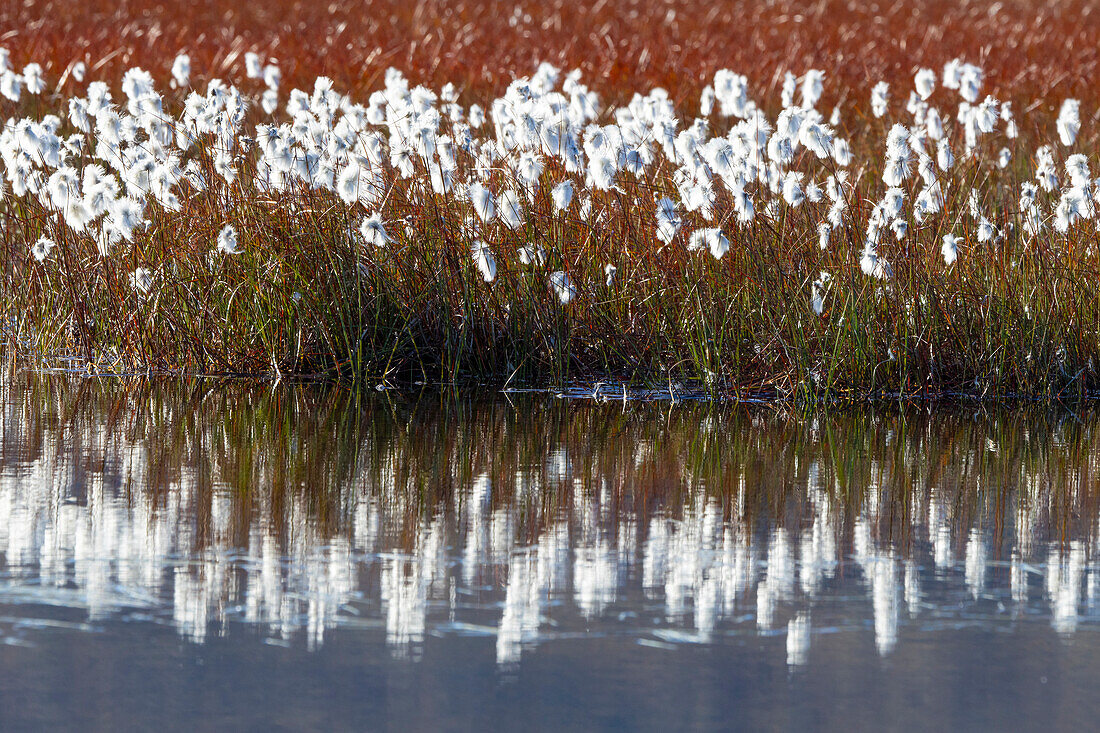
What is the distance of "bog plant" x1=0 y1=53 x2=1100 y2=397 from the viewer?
5621mm

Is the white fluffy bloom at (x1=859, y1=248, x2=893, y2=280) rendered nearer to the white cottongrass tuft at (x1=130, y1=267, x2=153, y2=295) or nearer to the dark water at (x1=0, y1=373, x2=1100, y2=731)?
the dark water at (x1=0, y1=373, x2=1100, y2=731)

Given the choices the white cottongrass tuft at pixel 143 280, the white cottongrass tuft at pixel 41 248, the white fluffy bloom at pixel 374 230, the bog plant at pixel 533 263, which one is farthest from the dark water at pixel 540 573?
the white cottongrass tuft at pixel 41 248

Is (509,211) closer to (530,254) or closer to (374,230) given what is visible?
(530,254)

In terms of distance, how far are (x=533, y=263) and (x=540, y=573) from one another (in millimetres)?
2773

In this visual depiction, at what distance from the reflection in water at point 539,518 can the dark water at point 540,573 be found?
0.03 feet

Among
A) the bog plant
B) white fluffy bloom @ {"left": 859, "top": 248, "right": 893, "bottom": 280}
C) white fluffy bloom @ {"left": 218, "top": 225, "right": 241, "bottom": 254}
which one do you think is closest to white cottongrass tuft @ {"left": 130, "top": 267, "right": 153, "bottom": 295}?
the bog plant

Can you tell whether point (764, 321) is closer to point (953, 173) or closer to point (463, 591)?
point (953, 173)

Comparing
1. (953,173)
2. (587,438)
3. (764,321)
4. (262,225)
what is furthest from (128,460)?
(953,173)

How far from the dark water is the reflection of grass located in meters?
0.02

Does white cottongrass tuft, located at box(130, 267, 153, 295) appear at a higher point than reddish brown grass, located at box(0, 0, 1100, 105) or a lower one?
lower

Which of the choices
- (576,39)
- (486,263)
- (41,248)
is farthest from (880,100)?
(576,39)

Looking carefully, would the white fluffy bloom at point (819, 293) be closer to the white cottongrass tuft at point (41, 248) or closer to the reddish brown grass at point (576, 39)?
the white cottongrass tuft at point (41, 248)

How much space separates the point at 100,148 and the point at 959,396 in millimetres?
3350

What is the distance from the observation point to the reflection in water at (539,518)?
2.93m
